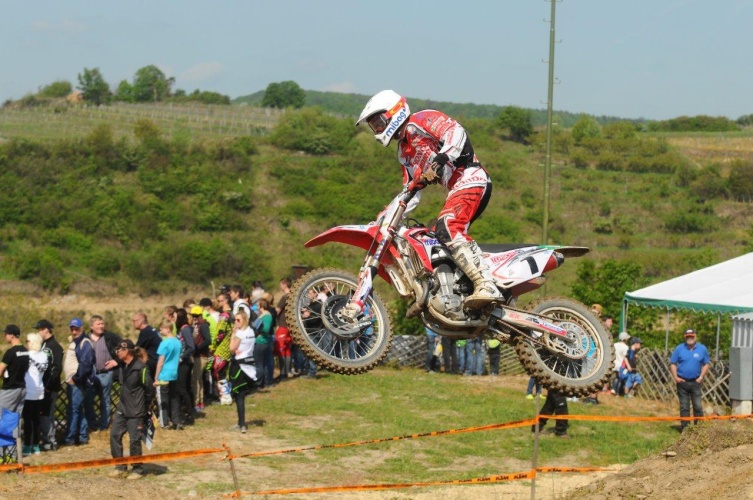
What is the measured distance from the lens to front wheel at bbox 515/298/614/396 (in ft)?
32.0

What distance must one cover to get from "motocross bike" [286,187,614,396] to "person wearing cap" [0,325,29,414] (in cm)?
670

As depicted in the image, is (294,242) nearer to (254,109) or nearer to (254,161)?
(254,161)

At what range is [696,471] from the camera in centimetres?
1271

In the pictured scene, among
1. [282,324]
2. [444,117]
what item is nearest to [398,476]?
[282,324]

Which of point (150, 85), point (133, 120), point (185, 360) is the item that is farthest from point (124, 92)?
point (185, 360)

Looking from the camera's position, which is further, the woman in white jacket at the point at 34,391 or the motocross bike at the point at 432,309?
the woman in white jacket at the point at 34,391

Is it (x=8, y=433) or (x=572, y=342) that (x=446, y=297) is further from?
(x=8, y=433)

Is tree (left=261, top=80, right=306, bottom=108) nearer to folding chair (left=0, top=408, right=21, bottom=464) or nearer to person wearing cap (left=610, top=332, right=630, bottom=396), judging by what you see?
person wearing cap (left=610, top=332, right=630, bottom=396)

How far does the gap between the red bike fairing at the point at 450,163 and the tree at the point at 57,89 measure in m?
111

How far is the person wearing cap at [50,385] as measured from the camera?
614 inches

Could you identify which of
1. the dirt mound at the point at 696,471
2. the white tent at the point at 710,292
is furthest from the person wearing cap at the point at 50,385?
the white tent at the point at 710,292

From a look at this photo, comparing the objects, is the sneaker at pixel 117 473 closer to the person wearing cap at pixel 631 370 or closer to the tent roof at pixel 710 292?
the person wearing cap at pixel 631 370

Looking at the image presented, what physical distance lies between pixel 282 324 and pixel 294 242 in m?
43.8

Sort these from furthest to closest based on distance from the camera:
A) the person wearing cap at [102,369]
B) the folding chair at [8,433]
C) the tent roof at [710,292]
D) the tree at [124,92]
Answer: the tree at [124,92]
the tent roof at [710,292]
the person wearing cap at [102,369]
the folding chair at [8,433]
